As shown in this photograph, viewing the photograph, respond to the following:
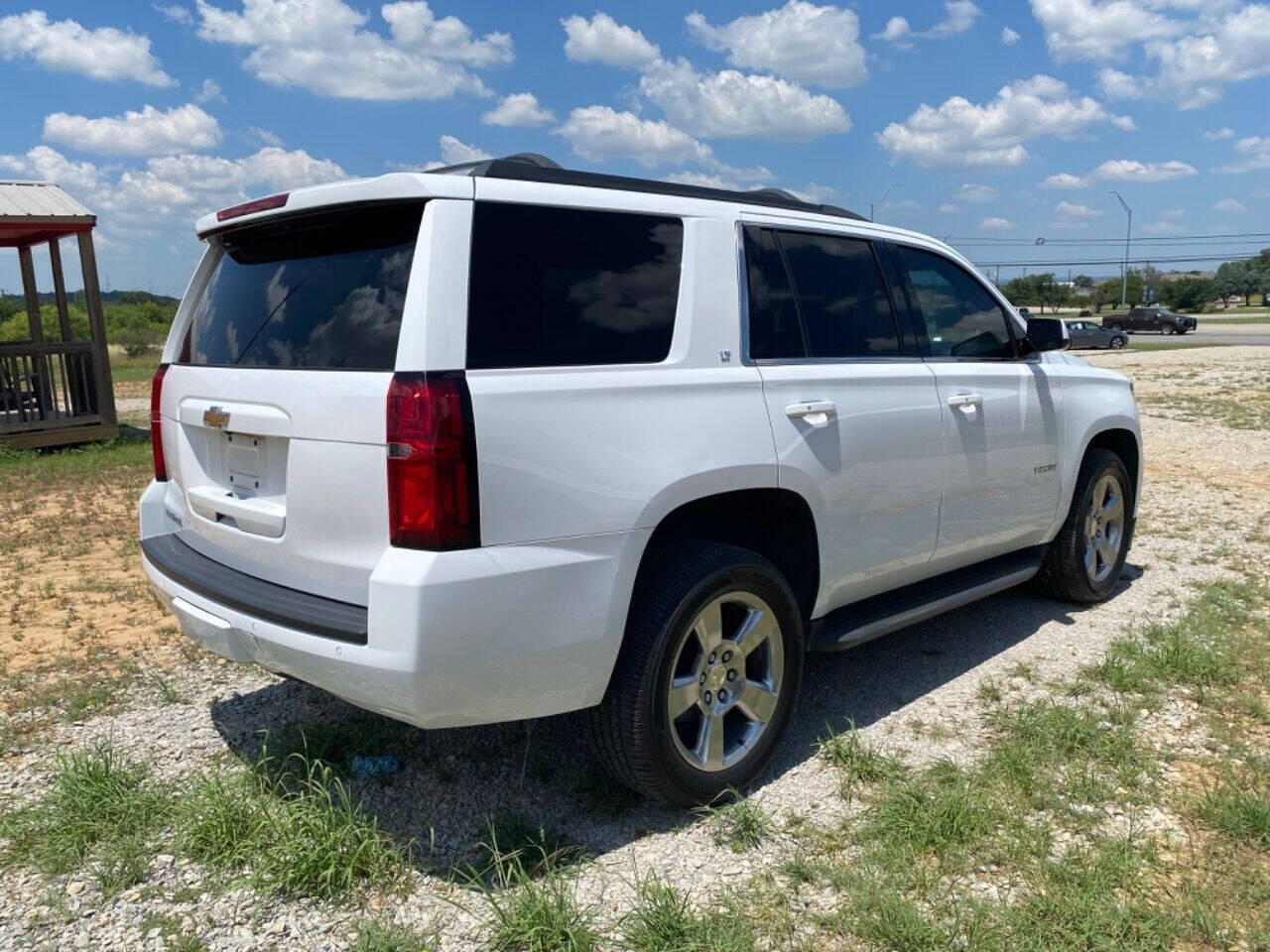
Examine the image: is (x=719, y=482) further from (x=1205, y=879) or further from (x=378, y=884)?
(x=1205, y=879)

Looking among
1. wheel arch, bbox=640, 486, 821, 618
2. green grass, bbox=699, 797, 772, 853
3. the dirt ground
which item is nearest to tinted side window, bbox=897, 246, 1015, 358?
wheel arch, bbox=640, 486, 821, 618

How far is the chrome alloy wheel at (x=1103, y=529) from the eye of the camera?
535 cm

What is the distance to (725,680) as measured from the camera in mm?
3326

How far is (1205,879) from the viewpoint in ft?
9.23

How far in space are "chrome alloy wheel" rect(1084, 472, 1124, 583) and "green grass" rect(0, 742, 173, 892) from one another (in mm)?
4590

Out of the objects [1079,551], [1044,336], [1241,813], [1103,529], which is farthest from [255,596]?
[1103,529]

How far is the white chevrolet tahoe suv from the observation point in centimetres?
261

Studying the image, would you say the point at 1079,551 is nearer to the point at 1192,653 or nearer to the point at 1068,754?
the point at 1192,653

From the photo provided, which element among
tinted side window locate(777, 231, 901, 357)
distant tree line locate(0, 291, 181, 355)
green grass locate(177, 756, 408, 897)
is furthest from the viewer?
distant tree line locate(0, 291, 181, 355)

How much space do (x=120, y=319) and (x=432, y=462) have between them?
58812 millimetres

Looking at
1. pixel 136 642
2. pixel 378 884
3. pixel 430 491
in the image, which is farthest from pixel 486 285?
pixel 136 642

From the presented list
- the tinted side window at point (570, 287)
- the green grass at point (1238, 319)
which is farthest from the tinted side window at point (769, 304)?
the green grass at point (1238, 319)

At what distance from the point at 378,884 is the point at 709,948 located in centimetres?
100

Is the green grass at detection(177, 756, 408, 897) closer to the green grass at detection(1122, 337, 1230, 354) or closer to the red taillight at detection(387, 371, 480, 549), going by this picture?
the red taillight at detection(387, 371, 480, 549)
